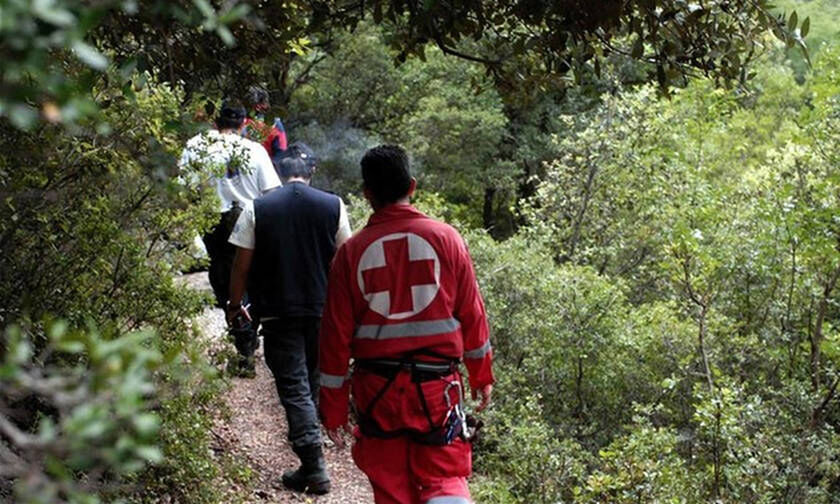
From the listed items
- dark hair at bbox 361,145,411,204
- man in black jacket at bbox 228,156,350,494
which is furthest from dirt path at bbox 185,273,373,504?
dark hair at bbox 361,145,411,204

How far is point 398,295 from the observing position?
3902 millimetres

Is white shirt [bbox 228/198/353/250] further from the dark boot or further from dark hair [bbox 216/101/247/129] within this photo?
the dark boot

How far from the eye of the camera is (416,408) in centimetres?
386

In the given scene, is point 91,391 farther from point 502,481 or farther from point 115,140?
point 502,481

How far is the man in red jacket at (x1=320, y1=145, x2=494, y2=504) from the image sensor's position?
3.87 meters

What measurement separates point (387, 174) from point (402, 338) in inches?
27.3

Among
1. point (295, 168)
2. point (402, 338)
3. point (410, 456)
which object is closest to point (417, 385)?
point (402, 338)

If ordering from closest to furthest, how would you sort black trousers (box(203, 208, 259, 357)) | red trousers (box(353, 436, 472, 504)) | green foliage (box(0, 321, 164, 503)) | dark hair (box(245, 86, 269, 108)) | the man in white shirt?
green foliage (box(0, 321, 164, 503)) → red trousers (box(353, 436, 472, 504)) → dark hair (box(245, 86, 269, 108)) → the man in white shirt → black trousers (box(203, 208, 259, 357))

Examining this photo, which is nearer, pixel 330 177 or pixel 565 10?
pixel 565 10

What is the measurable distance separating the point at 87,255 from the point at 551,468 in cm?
351

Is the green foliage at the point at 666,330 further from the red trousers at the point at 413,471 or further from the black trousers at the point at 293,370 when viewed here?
the red trousers at the point at 413,471

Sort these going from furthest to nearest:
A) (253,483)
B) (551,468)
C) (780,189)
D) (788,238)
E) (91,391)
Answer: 1. (780,189)
2. (788,238)
3. (551,468)
4. (253,483)
5. (91,391)

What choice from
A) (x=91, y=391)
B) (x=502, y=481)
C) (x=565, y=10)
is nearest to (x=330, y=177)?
(x=502, y=481)

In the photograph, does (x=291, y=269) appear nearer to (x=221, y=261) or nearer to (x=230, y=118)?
(x=230, y=118)
